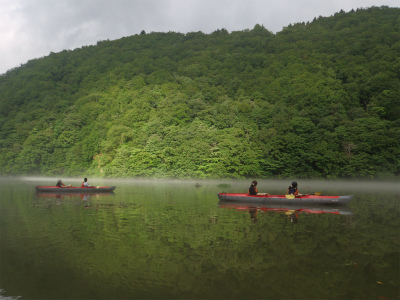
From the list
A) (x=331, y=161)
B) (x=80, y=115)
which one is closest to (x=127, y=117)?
(x=80, y=115)

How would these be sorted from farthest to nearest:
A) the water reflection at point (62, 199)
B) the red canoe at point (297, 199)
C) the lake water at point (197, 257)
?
the water reflection at point (62, 199) → the red canoe at point (297, 199) → the lake water at point (197, 257)

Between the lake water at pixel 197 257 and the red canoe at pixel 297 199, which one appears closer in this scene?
the lake water at pixel 197 257

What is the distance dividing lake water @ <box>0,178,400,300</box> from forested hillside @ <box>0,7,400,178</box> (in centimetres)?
4187

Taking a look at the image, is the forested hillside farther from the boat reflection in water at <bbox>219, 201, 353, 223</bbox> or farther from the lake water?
the lake water

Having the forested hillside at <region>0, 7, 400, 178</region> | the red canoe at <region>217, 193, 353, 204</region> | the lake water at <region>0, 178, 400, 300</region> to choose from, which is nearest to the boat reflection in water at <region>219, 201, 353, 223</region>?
the red canoe at <region>217, 193, 353, 204</region>

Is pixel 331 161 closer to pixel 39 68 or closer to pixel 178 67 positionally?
pixel 178 67

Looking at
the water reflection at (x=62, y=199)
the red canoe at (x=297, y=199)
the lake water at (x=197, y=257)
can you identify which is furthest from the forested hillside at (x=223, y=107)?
the lake water at (x=197, y=257)

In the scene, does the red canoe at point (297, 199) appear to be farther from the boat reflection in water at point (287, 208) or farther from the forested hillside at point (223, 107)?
the forested hillside at point (223, 107)

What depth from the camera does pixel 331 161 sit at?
54469 mm

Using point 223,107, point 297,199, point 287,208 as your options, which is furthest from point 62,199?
point 223,107

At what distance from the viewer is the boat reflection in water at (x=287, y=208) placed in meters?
18.0

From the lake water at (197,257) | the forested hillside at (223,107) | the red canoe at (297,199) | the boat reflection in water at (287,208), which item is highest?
the forested hillside at (223,107)

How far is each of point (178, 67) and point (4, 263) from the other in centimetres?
8473

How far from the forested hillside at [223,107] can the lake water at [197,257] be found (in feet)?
137
